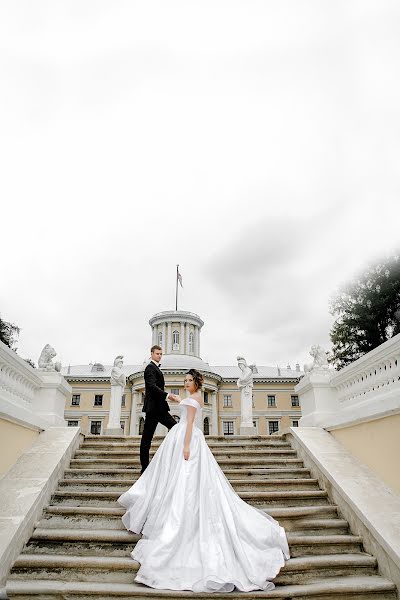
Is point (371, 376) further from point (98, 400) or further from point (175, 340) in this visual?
point (98, 400)

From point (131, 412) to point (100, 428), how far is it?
4943 millimetres

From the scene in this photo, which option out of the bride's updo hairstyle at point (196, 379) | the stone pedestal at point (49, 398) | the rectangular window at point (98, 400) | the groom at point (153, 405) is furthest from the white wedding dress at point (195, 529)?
the rectangular window at point (98, 400)

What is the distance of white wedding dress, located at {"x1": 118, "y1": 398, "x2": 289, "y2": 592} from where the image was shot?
317 centimetres

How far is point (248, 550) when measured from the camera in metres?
3.42

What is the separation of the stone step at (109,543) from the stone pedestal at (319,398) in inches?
111


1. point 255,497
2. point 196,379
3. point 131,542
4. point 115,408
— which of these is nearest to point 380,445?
point 255,497

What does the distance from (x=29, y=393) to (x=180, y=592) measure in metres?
4.49

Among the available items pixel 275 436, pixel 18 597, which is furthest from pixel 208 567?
pixel 275 436

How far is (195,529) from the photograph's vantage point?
3.54 m

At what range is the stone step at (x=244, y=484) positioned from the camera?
516 centimetres

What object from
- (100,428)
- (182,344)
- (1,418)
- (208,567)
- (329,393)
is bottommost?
(208,567)

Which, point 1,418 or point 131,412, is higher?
point 131,412

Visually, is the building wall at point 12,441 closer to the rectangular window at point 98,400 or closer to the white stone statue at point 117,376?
the white stone statue at point 117,376

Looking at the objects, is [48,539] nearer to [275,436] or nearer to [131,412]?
[275,436]
